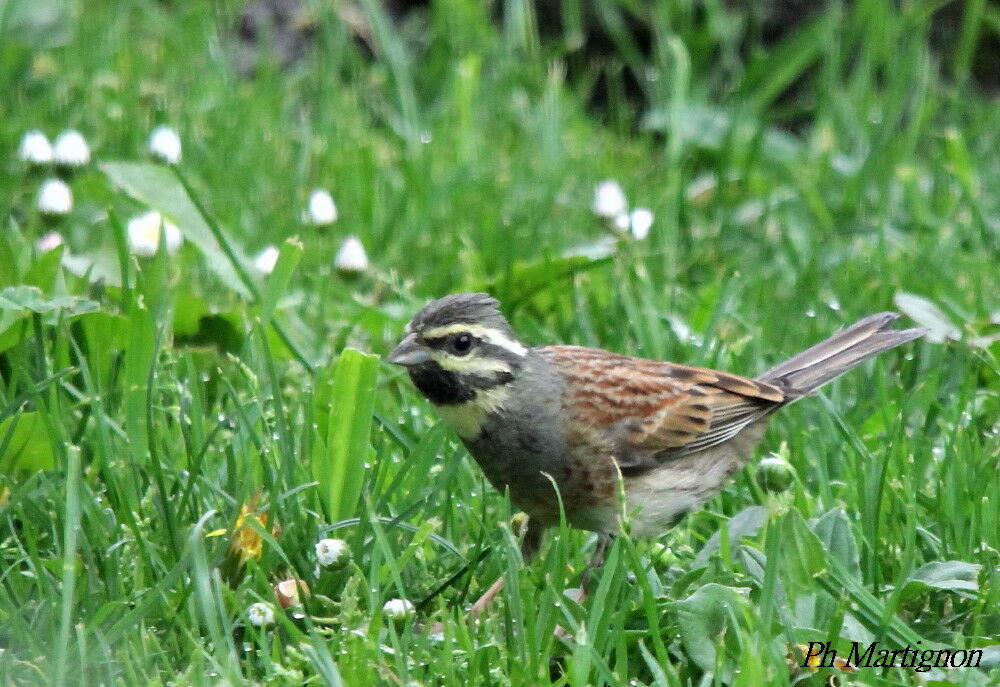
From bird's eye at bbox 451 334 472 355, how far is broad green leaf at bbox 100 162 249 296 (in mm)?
1471

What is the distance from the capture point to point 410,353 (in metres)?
3.81

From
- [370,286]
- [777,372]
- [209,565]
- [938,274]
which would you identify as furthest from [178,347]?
[938,274]

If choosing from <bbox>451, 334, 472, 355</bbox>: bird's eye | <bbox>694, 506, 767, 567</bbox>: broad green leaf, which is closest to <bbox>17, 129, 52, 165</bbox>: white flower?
<bbox>451, 334, 472, 355</bbox>: bird's eye

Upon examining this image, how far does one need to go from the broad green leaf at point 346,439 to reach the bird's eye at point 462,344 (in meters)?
0.22

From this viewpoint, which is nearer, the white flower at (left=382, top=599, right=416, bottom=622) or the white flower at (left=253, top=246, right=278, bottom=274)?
the white flower at (left=382, top=599, right=416, bottom=622)

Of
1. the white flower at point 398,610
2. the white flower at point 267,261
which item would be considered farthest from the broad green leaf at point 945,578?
the white flower at point 267,261

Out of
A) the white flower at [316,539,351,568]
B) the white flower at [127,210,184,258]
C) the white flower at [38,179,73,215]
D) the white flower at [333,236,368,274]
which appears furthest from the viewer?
the white flower at [333,236,368,274]

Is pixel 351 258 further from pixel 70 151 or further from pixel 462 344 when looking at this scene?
pixel 462 344

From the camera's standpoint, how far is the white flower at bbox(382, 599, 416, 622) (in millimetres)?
3375

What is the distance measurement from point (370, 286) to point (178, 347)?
105 centimetres

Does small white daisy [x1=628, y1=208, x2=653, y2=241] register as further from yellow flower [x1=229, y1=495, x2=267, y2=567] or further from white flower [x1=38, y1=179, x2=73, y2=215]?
yellow flower [x1=229, y1=495, x2=267, y2=567]

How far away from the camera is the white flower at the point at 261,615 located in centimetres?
333

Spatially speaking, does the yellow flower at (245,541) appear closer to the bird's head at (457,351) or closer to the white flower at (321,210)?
the bird's head at (457,351)

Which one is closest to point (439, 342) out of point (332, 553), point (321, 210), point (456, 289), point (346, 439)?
point (346, 439)
